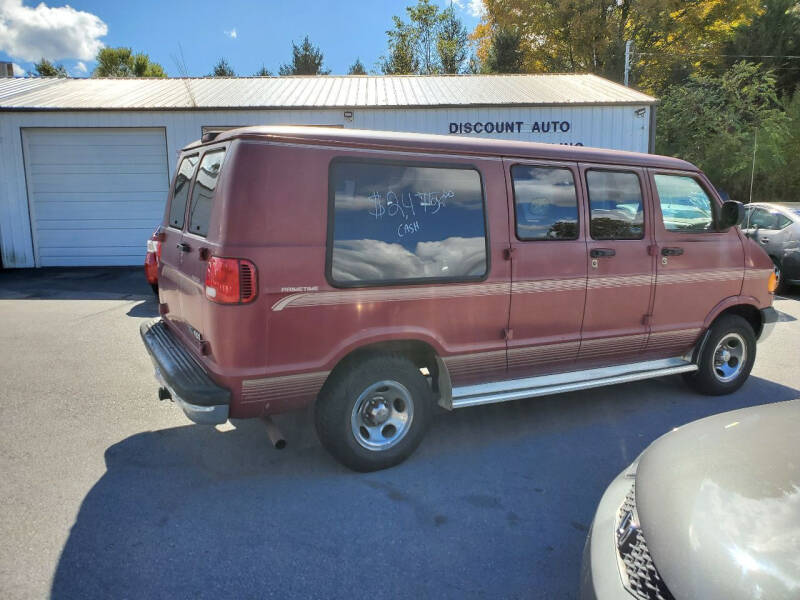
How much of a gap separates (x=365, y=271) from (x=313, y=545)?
158cm

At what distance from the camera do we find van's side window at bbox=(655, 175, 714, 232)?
5.12 m

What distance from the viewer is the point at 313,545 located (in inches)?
125

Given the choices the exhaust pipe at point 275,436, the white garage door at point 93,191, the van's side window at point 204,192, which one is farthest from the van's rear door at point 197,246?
the white garage door at point 93,191

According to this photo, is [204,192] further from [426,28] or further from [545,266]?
[426,28]

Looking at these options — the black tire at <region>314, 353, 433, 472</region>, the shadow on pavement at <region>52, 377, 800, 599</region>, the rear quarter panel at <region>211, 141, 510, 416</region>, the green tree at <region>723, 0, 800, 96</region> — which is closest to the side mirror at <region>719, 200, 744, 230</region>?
the shadow on pavement at <region>52, 377, 800, 599</region>

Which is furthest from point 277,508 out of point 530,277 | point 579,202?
point 579,202

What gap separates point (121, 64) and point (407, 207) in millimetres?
43313

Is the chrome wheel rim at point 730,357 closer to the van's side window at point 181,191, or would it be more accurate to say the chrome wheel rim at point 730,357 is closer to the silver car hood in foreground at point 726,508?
the silver car hood in foreground at point 726,508

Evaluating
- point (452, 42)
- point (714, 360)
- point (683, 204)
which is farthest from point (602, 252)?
point (452, 42)

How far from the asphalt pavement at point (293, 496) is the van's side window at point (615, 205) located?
1508mm

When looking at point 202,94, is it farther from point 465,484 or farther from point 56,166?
point 465,484

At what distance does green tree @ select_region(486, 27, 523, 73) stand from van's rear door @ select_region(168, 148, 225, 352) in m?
29.5

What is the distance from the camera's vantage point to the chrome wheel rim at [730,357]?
18.3 feet

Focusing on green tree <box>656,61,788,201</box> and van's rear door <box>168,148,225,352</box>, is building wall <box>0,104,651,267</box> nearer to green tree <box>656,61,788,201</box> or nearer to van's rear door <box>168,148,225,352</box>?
van's rear door <box>168,148,225,352</box>
